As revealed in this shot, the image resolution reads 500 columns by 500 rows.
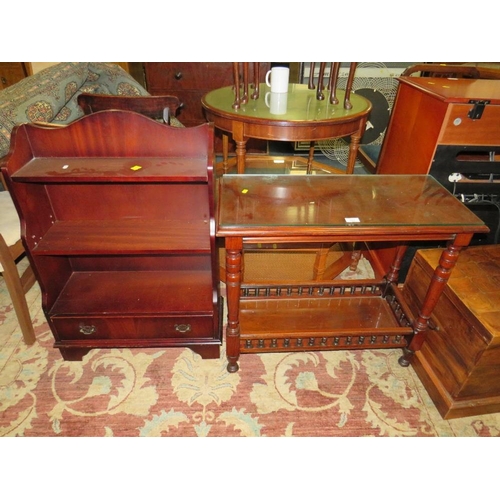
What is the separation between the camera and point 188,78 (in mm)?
3412

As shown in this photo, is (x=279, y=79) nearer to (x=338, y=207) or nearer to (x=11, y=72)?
(x=338, y=207)

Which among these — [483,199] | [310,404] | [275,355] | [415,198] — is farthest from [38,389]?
[483,199]

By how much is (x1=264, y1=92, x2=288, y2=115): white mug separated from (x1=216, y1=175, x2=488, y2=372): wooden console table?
1.47ft

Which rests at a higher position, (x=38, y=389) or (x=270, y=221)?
(x=270, y=221)

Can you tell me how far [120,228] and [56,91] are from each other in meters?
0.97

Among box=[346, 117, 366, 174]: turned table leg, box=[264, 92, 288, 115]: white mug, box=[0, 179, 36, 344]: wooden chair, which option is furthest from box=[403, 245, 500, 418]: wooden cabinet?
box=[0, 179, 36, 344]: wooden chair

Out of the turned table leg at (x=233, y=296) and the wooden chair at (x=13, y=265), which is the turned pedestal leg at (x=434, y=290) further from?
the wooden chair at (x=13, y=265)

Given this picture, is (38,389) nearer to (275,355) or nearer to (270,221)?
(275,355)

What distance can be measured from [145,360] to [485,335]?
1.62 m

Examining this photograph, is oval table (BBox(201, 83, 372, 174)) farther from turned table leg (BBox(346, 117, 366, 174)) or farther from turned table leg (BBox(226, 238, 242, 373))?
turned table leg (BBox(226, 238, 242, 373))

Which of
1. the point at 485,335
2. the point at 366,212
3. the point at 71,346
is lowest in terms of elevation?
the point at 71,346

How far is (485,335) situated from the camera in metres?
1.42

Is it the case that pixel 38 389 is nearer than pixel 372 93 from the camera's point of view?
Yes

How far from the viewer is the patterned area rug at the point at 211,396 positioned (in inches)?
62.8
